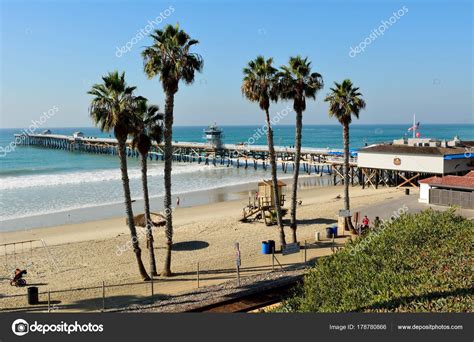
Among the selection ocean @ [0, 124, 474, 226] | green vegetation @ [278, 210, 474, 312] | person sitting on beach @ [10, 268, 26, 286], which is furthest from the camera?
ocean @ [0, 124, 474, 226]

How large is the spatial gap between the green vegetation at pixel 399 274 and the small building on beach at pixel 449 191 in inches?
693

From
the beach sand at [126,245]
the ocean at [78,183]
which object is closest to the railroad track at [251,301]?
the beach sand at [126,245]

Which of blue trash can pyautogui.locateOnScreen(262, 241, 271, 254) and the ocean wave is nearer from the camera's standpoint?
blue trash can pyautogui.locateOnScreen(262, 241, 271, 254)

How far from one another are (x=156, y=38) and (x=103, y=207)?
1046 inches

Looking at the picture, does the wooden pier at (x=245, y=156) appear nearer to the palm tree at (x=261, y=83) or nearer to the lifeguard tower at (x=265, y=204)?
the palm tree at (x=261, y=83)

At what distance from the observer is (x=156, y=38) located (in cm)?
1934

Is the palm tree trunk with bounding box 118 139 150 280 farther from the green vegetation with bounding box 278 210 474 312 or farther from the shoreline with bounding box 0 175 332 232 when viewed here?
the shoreline with bounding box 0 175 332 232

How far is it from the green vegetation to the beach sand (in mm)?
6921

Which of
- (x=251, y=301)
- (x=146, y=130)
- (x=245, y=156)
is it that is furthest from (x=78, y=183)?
(x=251, y=301)

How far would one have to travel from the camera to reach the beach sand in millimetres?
21938

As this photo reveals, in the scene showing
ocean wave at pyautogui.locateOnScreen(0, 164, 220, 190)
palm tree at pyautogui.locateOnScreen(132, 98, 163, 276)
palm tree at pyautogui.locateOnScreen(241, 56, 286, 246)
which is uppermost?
palm tree at pyautogui.locateOnScreen(241, 56, 286, 246)

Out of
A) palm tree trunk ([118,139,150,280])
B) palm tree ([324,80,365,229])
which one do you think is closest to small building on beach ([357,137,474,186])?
palm tree ([324,80,365,229])

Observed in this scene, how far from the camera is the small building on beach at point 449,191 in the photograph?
112 ft

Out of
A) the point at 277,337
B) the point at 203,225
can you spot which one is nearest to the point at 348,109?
the point at 203,225
